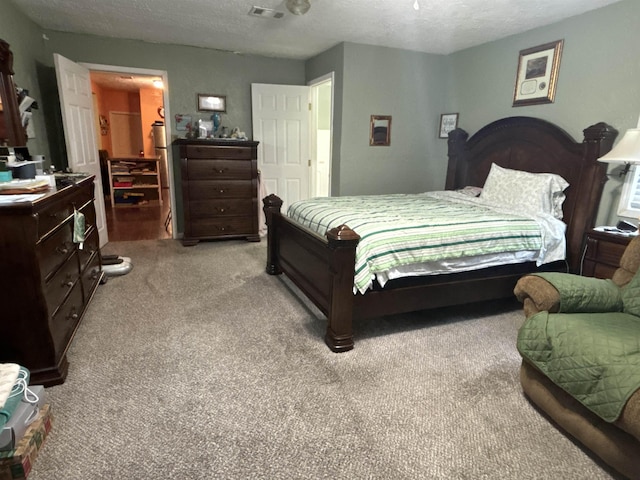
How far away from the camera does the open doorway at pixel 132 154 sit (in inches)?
224

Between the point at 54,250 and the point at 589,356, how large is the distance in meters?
2.64

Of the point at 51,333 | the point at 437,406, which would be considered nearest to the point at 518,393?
the point at 437,406

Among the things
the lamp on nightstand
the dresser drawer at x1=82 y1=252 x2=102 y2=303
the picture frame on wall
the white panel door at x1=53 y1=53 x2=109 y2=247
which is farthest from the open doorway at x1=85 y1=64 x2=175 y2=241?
the lamp on nightstand

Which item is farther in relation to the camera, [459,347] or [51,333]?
[459,347]

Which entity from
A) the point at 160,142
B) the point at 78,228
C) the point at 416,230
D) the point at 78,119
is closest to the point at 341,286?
the point at 416,230

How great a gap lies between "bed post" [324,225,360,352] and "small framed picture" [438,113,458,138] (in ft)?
10.1

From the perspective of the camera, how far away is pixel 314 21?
→ 3.55 meters

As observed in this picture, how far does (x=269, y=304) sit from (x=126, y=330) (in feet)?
3.34

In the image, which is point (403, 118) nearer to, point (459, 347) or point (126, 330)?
point (459, 347)

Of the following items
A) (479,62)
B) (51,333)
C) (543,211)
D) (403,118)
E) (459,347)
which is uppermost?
(479,62)

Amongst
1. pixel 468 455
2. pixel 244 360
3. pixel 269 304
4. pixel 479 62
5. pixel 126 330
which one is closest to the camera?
pixel 468 455

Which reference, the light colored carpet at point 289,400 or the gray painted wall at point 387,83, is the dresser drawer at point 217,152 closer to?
the gray painted wall at point 387,83

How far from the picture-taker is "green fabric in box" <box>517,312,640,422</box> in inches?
55.0

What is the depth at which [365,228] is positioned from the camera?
235cm
